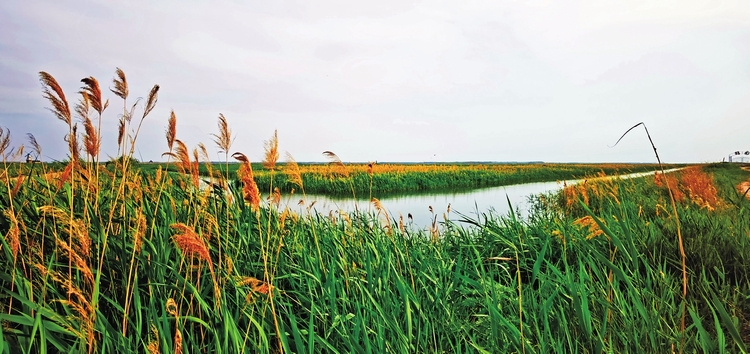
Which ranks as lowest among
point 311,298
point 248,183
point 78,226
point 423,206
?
point 423,206

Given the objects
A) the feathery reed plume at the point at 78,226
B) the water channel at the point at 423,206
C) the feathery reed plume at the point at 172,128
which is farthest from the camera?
the water channel at the point at 423,206

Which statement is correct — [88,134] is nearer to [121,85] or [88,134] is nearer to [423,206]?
[121,85]

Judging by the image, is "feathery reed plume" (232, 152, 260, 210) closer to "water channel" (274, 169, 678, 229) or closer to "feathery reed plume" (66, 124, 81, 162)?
"feathery reed plume" (66, 124, 81, 162)

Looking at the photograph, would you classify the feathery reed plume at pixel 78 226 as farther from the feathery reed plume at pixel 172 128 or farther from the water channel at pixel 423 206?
the water channel at pixel 423 206

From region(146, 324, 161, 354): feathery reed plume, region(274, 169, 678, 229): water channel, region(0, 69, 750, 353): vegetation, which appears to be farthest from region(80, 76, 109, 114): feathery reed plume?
region(274, 169, 678, 229): water channel

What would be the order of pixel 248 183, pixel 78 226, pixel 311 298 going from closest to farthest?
1. pixel 78 226
2. pixel 248 183
3. pixel 311 298

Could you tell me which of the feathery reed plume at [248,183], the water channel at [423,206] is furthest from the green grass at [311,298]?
the water channel at [423,206]

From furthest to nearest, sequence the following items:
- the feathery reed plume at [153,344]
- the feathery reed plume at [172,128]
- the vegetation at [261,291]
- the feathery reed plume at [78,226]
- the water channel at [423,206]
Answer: the water channel at [423,206]
the feathery reed plume at [172,128]
the vegetation at [261,291]
the feathery reed plume at [78,226]
the feathery reed plume at [153,344]

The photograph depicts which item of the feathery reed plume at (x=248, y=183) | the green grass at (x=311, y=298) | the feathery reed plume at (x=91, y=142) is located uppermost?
the feathery reed plume at (x=91, y=142)

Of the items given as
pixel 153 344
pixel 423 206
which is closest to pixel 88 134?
pixel 153 344

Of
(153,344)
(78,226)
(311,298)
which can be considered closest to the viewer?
(153,344)

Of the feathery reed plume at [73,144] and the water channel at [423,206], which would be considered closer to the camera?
the feathery reed plume at [73,144]

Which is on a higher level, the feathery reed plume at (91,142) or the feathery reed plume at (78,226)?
the feathery reed plume at (91,142)

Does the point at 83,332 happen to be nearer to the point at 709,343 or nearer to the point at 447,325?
the point at 447,325
